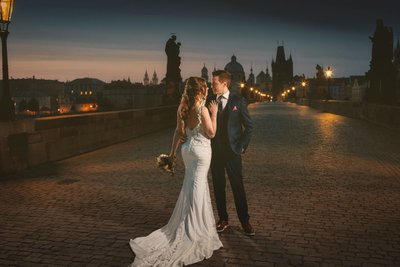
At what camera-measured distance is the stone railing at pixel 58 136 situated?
9.76 m

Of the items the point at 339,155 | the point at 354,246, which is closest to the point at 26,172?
the point at 354,246

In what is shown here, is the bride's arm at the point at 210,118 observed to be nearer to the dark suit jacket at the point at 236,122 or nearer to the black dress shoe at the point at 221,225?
the dark suit jacket at the point at 236,122

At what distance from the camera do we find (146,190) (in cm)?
803

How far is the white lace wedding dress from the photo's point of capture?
193 inches

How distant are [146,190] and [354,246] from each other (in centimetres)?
404

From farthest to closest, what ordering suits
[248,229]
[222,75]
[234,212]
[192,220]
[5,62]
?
[5,62]
[234,212]
[248,229]
[222,75]
[192,220]

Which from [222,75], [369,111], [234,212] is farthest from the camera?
[369,111]

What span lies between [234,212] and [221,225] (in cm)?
88

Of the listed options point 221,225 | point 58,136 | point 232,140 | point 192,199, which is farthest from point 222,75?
point 58,136

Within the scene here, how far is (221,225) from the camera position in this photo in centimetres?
575

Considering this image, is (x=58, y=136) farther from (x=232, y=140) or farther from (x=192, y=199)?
(x=192, y=199)

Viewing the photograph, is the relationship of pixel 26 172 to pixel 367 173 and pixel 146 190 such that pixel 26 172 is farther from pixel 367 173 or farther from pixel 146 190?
pixel 367 173

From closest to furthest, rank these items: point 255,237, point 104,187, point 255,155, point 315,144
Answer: point 255,237 → point 104,187 → point 255,155 → point 315,144

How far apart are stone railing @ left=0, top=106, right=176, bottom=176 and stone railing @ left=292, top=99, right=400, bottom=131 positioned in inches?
466
